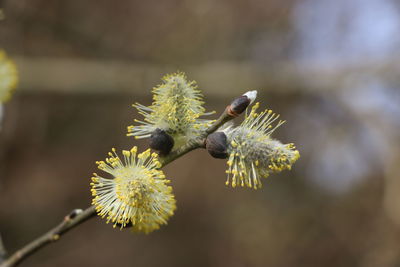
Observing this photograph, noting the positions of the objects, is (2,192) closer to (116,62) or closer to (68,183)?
(68,183)

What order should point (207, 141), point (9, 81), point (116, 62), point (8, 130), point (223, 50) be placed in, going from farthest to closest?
point (223, 50) → point (116, 62) → point (8, 130) → point (9, 81) → point (207, 141)

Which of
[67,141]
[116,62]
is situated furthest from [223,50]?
[67,141]

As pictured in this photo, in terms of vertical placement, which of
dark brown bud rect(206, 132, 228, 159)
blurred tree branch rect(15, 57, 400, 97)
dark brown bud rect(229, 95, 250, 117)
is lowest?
dark brown bud rect(206, 132, 228, 159)

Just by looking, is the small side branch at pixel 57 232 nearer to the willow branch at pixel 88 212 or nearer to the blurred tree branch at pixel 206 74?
the willow branch at pixel 88 212

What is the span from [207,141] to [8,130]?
3959mm

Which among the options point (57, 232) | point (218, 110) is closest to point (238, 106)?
point (57, 232)

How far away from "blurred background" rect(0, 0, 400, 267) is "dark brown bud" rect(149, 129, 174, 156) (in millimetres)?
3517

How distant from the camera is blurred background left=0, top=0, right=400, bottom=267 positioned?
4871 millimetres

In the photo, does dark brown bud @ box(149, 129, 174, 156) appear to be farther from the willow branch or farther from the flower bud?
the flower bud

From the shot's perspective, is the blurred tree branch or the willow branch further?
the blurred tree branch

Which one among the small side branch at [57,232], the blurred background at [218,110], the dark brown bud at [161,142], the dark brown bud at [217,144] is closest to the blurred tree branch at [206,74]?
the blurred background at [218,110]

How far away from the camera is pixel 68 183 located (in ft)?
16.7

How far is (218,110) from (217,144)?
4602 mm

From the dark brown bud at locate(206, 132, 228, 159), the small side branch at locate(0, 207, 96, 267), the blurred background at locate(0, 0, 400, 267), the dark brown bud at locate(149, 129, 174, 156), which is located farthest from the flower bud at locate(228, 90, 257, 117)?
the blurred background at locate(0, 0, 400, 267)
